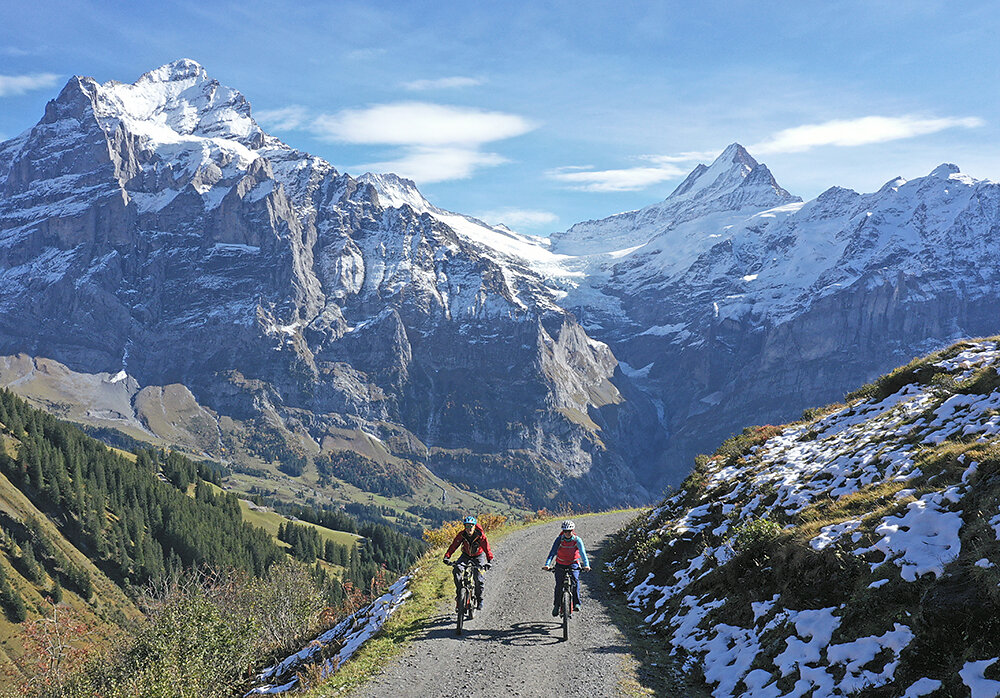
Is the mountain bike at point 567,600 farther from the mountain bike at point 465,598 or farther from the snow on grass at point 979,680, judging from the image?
the snow on grass at point 979,680

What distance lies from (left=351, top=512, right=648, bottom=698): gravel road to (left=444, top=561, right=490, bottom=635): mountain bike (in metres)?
0.37

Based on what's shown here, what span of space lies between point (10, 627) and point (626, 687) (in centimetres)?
15291

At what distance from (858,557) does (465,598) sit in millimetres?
11615

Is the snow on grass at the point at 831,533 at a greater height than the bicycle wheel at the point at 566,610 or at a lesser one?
greater

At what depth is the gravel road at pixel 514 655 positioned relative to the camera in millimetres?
16281

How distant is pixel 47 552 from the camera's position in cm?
15288

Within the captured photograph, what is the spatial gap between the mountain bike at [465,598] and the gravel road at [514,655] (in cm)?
37

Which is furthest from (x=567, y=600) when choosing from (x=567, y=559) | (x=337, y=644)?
(x=337, y=644)

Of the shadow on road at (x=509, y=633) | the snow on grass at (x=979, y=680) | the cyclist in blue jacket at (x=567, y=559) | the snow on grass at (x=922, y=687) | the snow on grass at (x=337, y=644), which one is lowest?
the snow on grass at (x=337, y=644)

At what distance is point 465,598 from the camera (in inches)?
822

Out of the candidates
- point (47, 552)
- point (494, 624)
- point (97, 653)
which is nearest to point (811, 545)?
point (494, 624)

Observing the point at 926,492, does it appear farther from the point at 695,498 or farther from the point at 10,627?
the point at 10,627

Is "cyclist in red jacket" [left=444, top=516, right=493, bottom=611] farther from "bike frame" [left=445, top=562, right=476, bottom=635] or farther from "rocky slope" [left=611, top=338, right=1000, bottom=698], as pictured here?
"rocky slope" [left=611, top=338, right=1000, bottom=698]

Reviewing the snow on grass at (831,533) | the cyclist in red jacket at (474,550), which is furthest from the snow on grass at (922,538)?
the cyclist in red jacket at (474,550)
